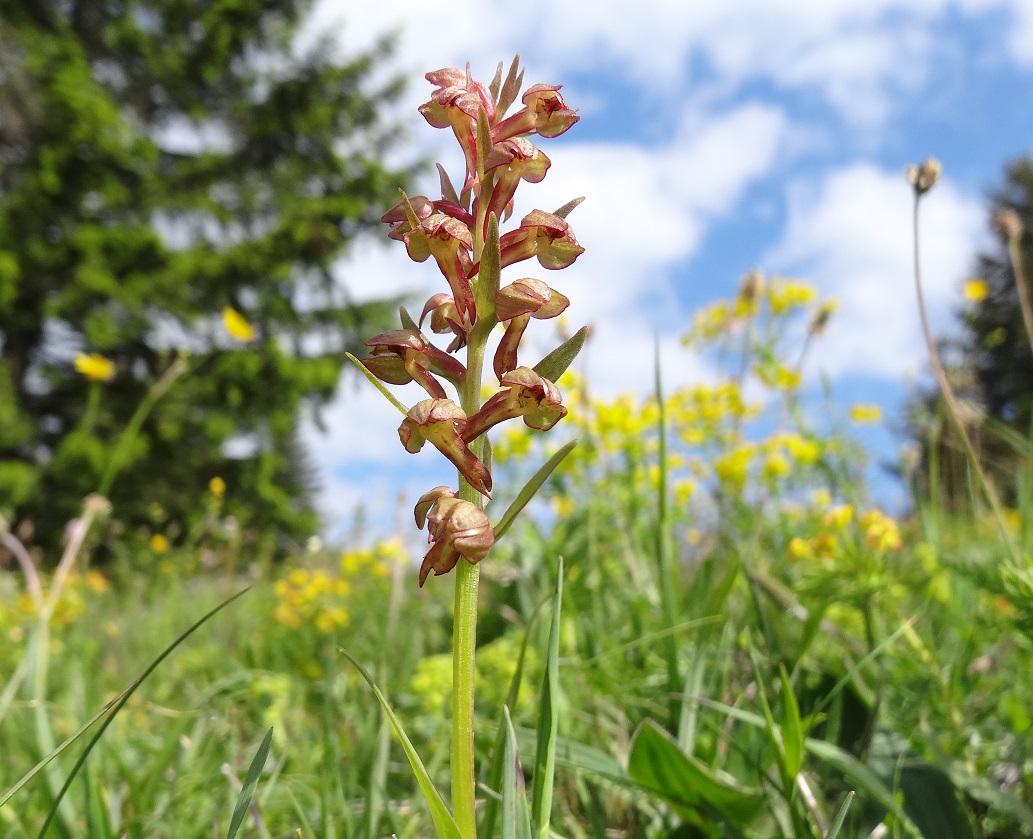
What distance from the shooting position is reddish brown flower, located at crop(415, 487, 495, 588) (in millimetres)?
531

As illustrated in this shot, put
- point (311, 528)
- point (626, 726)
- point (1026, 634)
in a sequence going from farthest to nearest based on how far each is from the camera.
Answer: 1. point (311, 528)
2. point (626, 726)
3. point (1026, 634)

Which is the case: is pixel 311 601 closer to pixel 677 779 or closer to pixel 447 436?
pixel 677 779

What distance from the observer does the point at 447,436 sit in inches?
22.3

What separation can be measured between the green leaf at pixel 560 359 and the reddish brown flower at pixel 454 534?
0.36ft

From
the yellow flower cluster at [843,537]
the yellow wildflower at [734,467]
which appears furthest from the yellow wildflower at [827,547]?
the yellow wildflower at [734,467]

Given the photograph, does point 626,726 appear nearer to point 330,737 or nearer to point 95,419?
point 330,737

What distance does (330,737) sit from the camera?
3.06 ft

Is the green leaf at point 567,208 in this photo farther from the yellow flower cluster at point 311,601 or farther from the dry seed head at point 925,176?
the yellow flower cluster at point 311,601

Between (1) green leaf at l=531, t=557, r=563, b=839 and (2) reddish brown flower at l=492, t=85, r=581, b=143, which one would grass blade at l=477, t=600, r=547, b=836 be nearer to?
(1) green leaf at l=531, t=557, r=563, b=839

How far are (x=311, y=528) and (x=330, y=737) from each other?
41.0 feet

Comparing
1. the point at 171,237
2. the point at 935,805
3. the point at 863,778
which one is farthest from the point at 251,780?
the point at 171,237

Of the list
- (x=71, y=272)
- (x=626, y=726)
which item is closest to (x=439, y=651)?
(x=626, y=726)

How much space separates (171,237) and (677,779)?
13.4m

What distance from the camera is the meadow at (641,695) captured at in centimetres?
83
